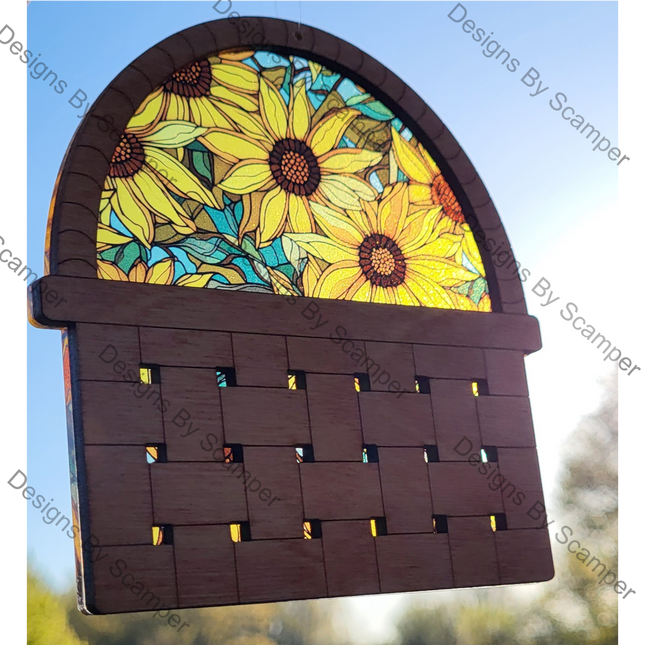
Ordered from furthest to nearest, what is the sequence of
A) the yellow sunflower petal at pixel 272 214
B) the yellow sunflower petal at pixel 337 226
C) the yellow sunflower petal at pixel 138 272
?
the yellow sunflower petal at pixel 337 226
the yellow sunflower petal at pixel 272 214
the yellow sunflower petal at pixel 138 272

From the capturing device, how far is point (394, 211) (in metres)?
2.89

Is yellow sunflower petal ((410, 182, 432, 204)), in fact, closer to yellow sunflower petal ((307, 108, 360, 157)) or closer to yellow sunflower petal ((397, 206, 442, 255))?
yellow sunflower petal ((397, 206, 442, 255))

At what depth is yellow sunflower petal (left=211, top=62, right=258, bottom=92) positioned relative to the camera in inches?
107

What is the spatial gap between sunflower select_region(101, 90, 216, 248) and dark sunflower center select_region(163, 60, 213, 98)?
0.07m

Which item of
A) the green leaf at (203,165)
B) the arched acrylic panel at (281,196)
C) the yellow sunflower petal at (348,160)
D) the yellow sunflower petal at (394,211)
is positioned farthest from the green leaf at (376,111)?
the green leaf at (203,165)

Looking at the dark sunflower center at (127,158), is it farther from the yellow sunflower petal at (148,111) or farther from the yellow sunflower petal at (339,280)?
the yellow sunflower petal at (339,280)

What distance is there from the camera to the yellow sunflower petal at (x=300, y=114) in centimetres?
280

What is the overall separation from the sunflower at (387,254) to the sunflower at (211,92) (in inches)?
14.5

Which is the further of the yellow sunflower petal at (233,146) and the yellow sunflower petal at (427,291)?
the yellow sunflower petal at (427,291)

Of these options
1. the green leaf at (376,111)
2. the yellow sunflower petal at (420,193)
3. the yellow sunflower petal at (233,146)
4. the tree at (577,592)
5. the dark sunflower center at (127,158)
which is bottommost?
the tree at (577,592)

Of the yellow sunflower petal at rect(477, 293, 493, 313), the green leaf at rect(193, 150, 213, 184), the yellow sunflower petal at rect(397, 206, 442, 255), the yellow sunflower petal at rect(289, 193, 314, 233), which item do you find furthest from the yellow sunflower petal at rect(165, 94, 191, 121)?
the yellow sunflower petal at rect(477, 293, 493, 313)
